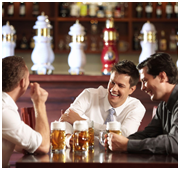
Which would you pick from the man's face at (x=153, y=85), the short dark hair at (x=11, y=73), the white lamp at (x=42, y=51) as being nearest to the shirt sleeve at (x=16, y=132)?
the short dark hair at (x=11, y=73)

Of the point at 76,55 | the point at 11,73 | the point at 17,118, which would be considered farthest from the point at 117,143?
the point at 76,55

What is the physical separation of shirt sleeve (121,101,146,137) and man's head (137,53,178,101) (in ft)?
0.94

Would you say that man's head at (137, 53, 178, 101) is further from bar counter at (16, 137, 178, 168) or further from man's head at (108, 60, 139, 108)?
bar counter at (16, 137, 178, 168)

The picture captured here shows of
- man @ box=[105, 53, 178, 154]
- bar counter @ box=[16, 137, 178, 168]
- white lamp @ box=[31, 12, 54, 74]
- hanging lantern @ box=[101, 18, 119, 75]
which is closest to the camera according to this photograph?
bar counter @ box=[16, 137, 178, 168]

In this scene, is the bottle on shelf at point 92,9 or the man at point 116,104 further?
the bottle on shelf at point 92,9

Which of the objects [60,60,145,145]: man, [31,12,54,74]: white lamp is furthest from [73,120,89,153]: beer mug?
[31,12,54,74]: white lamp

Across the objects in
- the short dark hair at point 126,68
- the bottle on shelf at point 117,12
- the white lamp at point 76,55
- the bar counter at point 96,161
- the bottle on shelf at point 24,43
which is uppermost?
the bottle on shelf at point 117,12

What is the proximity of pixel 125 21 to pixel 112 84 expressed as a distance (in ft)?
7.75

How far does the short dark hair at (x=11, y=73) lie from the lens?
4.34 feet

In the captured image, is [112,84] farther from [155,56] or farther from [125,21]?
[125,21]

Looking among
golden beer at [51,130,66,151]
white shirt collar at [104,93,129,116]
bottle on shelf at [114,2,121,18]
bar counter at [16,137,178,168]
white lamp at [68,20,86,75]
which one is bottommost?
bar counter at [16,137,178,168]

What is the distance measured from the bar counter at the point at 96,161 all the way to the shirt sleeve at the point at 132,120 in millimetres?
561

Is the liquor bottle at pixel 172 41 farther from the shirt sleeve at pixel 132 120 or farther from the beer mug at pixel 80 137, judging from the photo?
the beer mug at pixel 80 137

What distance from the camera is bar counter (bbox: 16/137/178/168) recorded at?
1.09 meters
